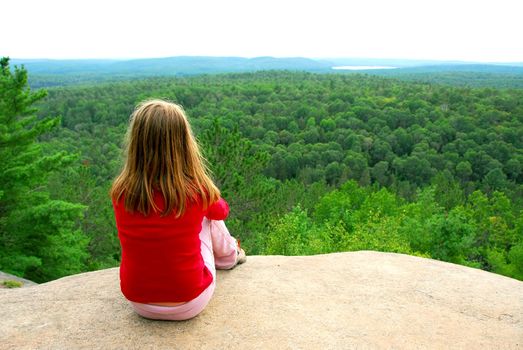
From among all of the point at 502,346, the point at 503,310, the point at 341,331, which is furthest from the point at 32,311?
the point at 503,310

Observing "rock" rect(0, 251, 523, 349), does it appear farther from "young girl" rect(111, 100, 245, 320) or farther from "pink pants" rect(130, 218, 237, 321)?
"young girl" rect(111, 100, 245, 320)

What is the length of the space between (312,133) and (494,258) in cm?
4229

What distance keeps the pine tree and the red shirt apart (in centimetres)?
947

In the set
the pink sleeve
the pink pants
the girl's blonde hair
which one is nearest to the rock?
the pink pants

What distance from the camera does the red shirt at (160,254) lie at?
341 cm

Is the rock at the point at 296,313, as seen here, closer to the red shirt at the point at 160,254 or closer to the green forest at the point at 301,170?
the red shirt at the point at 160,254

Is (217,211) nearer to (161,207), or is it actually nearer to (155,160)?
(161,207)

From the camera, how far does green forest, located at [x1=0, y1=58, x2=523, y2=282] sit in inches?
507

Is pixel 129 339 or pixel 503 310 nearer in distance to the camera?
pixel 129 339

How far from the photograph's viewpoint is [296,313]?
14.0ft

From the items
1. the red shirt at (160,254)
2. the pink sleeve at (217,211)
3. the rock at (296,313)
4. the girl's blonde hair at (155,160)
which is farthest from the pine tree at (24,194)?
the girl's blonde hair at (155,160)

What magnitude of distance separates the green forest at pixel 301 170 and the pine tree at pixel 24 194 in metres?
0.04

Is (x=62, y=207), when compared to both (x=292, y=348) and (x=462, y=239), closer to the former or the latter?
(x=292, y=348)

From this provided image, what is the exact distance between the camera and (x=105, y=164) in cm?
5053
